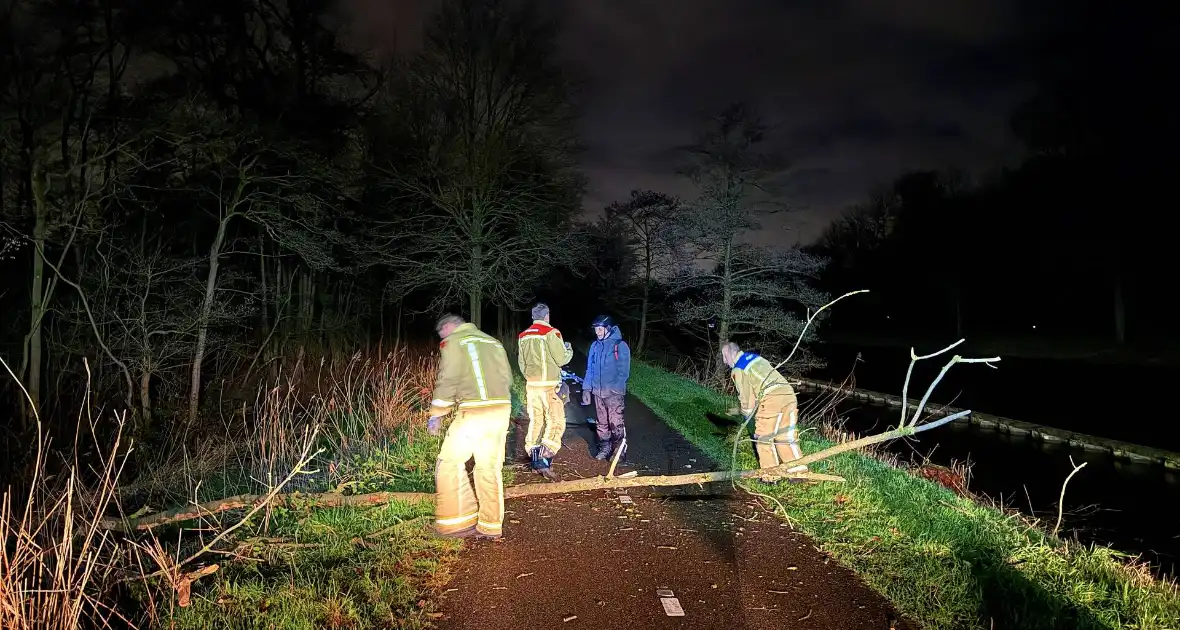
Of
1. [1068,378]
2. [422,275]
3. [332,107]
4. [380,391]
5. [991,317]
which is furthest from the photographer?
[991,317]

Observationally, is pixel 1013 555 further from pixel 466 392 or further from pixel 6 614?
pixel 6 614

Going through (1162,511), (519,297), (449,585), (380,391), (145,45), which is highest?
(145,45)

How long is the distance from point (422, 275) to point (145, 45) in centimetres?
688

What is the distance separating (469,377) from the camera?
17.2ft

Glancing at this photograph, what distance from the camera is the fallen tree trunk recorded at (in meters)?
5.35

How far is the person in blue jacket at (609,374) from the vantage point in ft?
26.5

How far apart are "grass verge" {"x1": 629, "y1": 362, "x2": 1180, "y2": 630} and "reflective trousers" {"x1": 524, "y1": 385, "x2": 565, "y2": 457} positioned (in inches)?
98.6

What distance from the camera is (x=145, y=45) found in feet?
37.7

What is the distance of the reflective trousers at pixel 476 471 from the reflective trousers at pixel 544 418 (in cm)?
254

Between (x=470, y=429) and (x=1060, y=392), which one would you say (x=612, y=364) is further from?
(x=1060, y=392)

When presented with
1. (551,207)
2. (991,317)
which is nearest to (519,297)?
(551,207)

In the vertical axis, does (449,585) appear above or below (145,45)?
below

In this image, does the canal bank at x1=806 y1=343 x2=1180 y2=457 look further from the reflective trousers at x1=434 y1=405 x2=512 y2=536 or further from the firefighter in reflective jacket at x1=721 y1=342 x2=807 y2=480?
the reflective trousers at x1=434 y1=405 x2=512 y2=536

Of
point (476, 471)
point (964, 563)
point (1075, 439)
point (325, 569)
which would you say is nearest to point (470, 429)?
point (476, 471)
